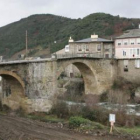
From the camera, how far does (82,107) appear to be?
115ft

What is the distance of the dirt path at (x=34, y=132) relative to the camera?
84.8 ft

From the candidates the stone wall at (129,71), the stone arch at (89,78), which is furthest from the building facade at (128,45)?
the stone arch at (89,78)

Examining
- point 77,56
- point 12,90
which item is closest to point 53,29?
point 77,56

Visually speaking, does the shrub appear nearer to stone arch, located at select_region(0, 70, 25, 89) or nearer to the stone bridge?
the stone bridge

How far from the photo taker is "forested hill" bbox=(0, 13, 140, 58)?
96.4 meters

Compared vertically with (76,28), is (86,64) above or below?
below

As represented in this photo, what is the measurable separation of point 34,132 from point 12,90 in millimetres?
12559

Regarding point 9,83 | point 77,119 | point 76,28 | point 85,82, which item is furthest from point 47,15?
point 77,119

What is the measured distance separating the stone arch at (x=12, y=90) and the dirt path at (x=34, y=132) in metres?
6.17

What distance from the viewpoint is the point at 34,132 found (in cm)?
2739

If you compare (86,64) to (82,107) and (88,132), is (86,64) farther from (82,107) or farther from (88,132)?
(88,132)

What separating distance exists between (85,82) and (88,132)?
27613mm

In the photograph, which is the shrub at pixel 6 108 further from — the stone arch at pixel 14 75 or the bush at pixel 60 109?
the bush at pixel 60 109

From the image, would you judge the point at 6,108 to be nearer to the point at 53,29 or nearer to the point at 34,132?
the point at 34,132
